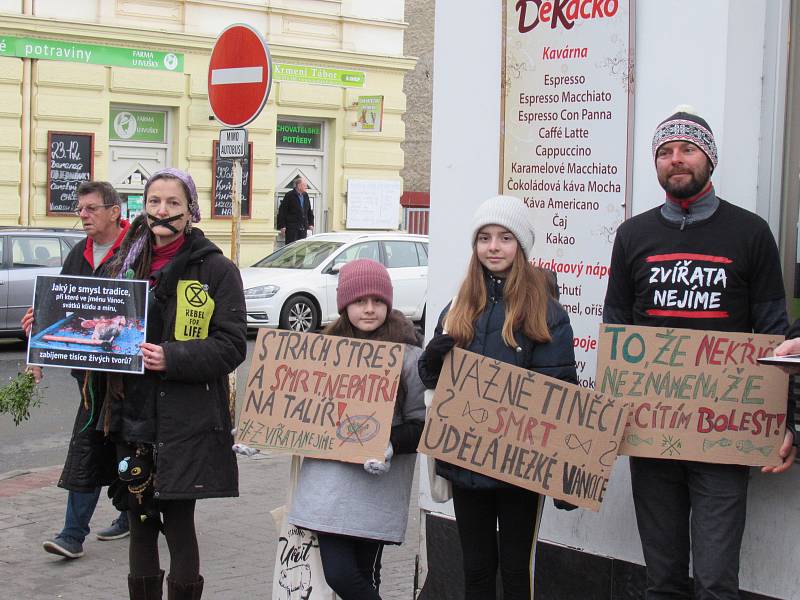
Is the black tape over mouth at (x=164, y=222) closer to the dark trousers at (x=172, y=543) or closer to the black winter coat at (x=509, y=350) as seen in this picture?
the dark trousers at (x=172, y=543)

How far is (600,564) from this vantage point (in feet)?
16.5

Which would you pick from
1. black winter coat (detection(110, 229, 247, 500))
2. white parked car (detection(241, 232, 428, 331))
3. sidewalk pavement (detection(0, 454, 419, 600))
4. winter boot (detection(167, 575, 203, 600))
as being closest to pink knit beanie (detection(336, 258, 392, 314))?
black winter coat (detection(110, 229, 247, 500))

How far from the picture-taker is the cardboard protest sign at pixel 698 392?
13.6ft

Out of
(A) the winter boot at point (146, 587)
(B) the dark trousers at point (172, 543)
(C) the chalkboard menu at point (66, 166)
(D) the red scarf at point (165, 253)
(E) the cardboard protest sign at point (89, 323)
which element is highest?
(C) the chalkboard menu at point (66, 166)

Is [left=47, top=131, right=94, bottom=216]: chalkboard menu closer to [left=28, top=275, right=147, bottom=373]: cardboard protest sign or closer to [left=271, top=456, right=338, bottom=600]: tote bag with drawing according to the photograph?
[left=28, top=275, right=147, bottom=373]: cardboard protest sign

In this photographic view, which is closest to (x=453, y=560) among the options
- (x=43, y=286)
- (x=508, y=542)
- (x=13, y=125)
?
(x=508, y=542)

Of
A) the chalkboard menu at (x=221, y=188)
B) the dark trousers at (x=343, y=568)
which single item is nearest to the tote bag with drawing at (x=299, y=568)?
the dark trousers at (x=343, y=568)

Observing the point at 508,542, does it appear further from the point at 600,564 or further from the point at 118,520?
the point at 118,520

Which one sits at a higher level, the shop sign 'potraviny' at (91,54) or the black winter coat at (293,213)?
the shop sign 'potraviny' at (91,54)

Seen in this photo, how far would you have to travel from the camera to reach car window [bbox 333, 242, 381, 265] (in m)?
18.1

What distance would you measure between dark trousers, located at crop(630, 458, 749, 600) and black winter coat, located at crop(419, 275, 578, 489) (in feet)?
1.45

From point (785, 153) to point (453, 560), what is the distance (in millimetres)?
2275

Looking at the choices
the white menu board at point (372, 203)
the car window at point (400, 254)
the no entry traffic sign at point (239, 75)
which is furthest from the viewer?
the white menu board at point (372, 203)

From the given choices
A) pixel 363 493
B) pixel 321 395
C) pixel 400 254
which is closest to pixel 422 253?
pixel 400 254
